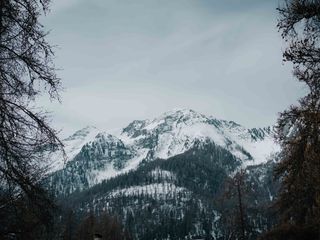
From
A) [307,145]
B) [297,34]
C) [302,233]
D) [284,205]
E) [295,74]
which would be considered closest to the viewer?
[297,34]

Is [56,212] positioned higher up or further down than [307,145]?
further down

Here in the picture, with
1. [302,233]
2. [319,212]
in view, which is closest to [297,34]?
[319,212]

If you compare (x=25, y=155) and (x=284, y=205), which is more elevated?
(x=284, y=205)

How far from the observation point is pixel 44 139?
909 cm

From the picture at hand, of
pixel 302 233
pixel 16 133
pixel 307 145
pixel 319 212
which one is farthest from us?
pixel 302 233

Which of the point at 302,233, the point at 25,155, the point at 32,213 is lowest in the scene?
the point at 32,213

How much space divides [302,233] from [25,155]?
21648 mm

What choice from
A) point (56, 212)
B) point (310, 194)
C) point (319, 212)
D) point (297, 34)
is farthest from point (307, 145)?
point (310, 194)

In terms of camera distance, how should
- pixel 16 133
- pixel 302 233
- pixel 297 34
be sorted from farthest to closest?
pixel 302 233 → pixel 297 34 → pixel 16 133

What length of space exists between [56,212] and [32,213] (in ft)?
1.43

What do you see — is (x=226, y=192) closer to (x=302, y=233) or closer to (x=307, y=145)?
(x=302, y=233)

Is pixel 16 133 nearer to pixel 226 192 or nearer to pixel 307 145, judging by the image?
pixel 307 145

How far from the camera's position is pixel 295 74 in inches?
653

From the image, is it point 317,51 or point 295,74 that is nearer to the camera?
point 317,51
